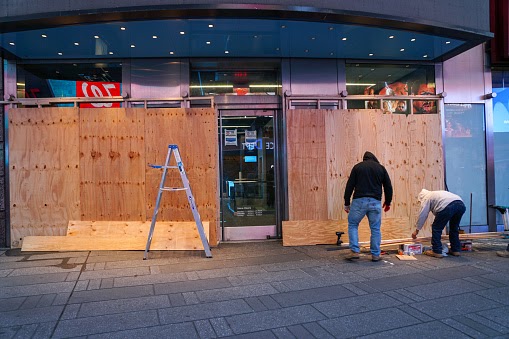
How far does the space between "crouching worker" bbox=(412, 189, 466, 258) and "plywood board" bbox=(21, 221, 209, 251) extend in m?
4.11

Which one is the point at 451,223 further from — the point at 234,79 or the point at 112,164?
the point at 112,164

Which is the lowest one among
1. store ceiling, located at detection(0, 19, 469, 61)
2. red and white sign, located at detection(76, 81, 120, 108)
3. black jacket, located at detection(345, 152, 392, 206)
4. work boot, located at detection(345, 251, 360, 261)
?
work boot, located at detection(345, 251, 360, 261)

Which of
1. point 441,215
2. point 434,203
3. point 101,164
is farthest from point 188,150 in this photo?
point 441,215

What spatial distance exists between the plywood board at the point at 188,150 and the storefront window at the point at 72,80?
1.30 m

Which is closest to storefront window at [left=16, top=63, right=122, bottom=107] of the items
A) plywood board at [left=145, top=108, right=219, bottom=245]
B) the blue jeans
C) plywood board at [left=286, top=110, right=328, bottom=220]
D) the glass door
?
plywood board at [left=145, top=108, right=219, bottom=245]

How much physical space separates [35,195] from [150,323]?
507 centimetres

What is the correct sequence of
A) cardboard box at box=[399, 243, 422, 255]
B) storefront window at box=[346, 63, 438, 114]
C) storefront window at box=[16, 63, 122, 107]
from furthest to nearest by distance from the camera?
storefront window at box=[346, 63, 438, 114] < storefront window at box=[16, 63, 122, 107] < cardboard box at box=[399, 243, 422, 255]

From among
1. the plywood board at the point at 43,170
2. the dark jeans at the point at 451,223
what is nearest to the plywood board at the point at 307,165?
the dark jeans at the point at 451,223

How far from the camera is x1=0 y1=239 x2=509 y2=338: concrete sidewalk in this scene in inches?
162

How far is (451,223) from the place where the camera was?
23.4 feet

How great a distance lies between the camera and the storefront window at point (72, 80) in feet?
28.2

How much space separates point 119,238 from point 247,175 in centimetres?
296

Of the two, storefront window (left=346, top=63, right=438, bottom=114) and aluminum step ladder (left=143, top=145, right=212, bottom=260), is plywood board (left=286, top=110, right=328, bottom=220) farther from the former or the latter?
aluminum step ladder (left=143, top=145, right=212, bottom=260)

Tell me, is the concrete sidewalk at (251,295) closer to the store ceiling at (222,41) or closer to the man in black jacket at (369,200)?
the man in black jacket at (369,200)
